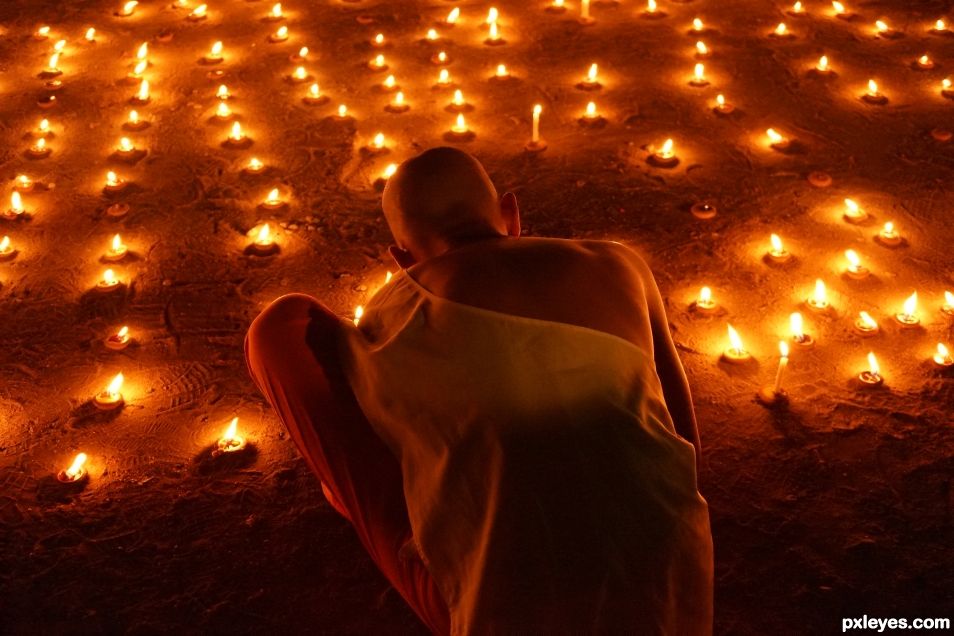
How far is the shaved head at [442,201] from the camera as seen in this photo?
1863mm

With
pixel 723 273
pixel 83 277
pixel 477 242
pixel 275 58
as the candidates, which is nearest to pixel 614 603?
pixel 477 242

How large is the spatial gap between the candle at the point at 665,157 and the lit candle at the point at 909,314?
1352 millimetres

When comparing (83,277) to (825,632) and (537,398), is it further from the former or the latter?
(825,632)

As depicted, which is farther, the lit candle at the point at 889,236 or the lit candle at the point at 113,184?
the lit candle at the point at 113,184

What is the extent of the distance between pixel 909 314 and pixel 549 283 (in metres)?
2.17

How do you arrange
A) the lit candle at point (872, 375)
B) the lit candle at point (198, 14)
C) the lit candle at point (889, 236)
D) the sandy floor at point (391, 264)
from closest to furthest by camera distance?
the sandy floor at point (391, 264) → the lit candle at point (872, 375) → the lit candle at point (889, 236) → the lit candle at point (198, 14)

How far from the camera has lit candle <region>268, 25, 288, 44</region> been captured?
5.23 m

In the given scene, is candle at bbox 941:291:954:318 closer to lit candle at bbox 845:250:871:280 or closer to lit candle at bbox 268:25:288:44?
lit candle at bbox 845:250:871:280

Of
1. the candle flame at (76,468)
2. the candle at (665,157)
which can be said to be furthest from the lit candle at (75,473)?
the candle at (665,157)

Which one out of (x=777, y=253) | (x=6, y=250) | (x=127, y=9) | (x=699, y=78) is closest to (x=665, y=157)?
(x=777, y=253)

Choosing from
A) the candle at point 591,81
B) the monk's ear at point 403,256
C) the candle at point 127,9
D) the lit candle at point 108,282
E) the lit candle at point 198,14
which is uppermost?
the monk's ear at point 403,256

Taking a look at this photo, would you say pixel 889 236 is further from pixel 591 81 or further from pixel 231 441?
pixel 231 441

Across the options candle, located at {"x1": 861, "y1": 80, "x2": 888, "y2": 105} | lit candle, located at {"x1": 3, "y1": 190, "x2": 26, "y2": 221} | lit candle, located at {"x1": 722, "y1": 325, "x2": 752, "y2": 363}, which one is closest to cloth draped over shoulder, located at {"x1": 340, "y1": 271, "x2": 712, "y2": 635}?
lit candle, located at {"x1": 722, "y1": 325, "x2": 752, "y2": 363}

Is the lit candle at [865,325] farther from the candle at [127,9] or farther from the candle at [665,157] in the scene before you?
the candle at [127,9]
